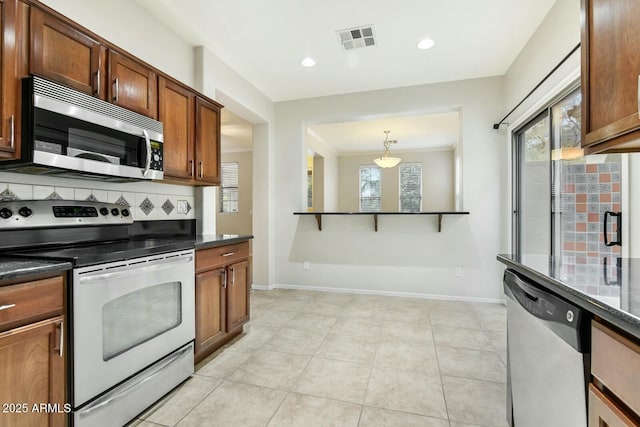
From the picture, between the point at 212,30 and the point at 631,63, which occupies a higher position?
the point at 212,30

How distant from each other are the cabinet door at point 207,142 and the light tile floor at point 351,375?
154 cm

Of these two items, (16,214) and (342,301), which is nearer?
(16,214)

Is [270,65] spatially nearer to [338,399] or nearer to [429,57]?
[429,57]

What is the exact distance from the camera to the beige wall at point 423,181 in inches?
325

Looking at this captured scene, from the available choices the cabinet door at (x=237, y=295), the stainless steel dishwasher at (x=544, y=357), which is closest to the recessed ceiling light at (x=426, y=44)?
the stainless steel dishwasher at (x=544, y=357)

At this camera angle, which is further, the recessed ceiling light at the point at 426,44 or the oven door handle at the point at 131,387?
the recessed ceiling light at the point at 426,44

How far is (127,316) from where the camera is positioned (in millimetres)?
1659

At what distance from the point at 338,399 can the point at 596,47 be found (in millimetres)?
2137

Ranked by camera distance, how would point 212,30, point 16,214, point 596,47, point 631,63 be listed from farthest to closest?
point 212,30, point 16,214, point 596,47, point 631,63

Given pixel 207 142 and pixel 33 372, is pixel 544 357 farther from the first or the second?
pixel 207 142

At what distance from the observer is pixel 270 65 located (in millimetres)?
3582

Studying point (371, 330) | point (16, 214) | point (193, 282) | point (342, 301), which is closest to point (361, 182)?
point (342, 301)

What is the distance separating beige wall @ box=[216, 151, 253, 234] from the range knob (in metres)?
6.25

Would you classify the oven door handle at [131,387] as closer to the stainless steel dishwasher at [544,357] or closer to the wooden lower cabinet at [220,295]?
the wooden lower cabinet at [220,295]
